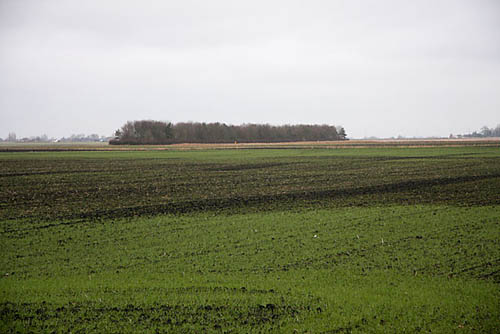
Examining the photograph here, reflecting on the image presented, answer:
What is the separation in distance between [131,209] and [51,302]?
11.7 metres

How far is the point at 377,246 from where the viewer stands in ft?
44.1

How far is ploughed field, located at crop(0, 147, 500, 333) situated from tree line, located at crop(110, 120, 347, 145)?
341ft

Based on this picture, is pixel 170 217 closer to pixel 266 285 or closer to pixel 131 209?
pixel 131 209

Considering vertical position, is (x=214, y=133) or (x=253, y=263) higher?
(x=214, y=133)

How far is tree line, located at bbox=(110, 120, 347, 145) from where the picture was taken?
130750mm

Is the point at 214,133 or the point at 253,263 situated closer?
the point at 253,263

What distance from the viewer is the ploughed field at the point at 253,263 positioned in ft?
28.0

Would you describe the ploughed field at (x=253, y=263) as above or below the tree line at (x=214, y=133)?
below

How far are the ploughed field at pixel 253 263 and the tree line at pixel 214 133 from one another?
4090 inches

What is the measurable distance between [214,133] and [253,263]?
449ft

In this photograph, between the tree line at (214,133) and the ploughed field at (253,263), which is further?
the tree line at (214,133)

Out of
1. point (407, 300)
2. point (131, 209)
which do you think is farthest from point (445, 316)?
point (131, 209)

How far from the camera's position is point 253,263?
11992mm

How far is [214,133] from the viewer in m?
148
